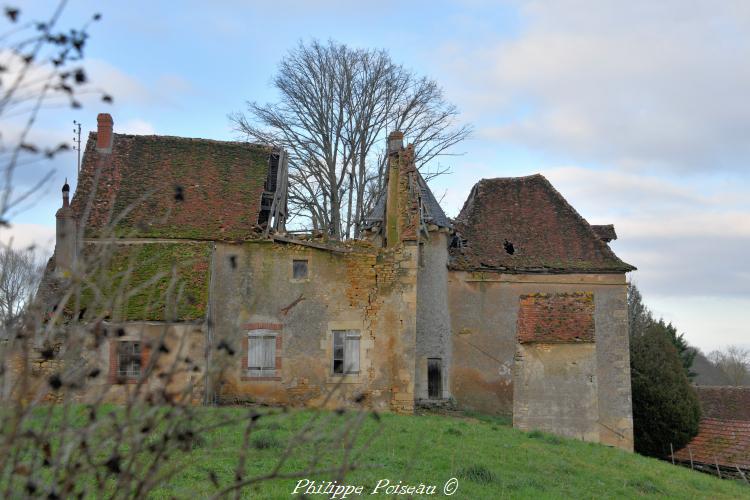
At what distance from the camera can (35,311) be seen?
362 centimetres

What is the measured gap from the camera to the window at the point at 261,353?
20453 millimetres

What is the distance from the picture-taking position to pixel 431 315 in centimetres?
2384

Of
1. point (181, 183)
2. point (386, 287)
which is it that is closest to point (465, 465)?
point (386, 287)

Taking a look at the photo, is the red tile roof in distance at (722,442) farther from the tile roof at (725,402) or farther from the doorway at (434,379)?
the doorway at (434,379)

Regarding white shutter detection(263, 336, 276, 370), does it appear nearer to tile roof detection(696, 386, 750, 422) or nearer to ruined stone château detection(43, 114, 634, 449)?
ruined stone château detection(43, 114, 634, 449)

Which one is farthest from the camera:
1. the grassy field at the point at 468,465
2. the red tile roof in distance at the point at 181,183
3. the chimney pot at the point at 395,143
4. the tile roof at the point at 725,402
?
the tile roof at the point at 725,402

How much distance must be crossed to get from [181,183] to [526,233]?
11.0 m

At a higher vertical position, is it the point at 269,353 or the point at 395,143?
the point at 395,143

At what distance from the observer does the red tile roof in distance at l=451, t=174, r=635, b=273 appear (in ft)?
82.1

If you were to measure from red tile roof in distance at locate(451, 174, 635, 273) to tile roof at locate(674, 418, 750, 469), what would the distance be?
5728 mm

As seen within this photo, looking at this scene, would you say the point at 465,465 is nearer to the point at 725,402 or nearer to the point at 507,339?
the point at 507,339

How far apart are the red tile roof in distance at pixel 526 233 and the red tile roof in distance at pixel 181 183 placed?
6904 mm

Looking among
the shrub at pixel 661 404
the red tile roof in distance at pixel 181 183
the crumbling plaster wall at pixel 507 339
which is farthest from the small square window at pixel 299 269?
the shrub at pixel 661 404

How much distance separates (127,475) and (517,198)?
24.3 m
